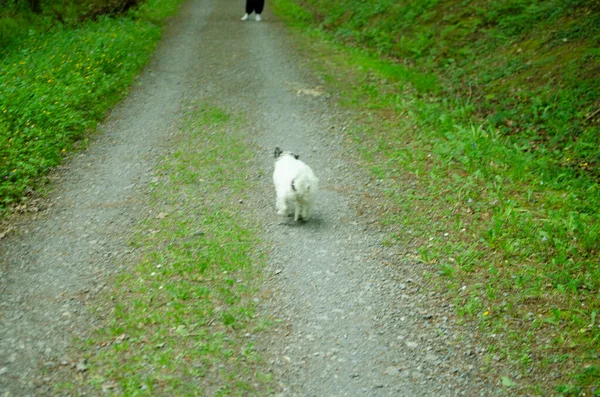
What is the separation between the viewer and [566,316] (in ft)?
17.9

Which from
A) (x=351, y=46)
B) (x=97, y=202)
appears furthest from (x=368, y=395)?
(x=351, y=46)

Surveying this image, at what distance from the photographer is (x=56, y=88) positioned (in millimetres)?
11047

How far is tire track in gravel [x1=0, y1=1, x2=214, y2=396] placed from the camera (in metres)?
5.07

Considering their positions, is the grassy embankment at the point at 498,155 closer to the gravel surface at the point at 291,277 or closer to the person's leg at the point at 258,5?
the gravel surface at the point at 291,277

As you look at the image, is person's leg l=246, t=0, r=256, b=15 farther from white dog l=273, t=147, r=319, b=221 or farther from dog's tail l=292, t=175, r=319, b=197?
dog's tail l=292, t=175, r=319, b=197

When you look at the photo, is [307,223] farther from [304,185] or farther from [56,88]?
[56,88]

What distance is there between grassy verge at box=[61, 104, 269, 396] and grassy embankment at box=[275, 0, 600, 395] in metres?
2.13

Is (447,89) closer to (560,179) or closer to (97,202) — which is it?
(560,179)

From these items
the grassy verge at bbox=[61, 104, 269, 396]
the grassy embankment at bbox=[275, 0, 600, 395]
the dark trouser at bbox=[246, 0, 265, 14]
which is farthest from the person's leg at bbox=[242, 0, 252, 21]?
the grassy verge at bbox=[61, 104, 269, 396]

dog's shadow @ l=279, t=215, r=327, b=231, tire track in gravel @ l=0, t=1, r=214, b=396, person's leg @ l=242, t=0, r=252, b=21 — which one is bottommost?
tire track in gravel @ l=0, t=1, r=214, b=396

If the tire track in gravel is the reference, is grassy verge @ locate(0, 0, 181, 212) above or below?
above

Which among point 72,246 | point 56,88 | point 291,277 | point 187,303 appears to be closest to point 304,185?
point 291,277

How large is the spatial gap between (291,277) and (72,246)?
2.82 m

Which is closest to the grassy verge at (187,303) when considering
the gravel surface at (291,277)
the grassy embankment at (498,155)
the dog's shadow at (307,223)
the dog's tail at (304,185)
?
the gravel surface at (291,277)
